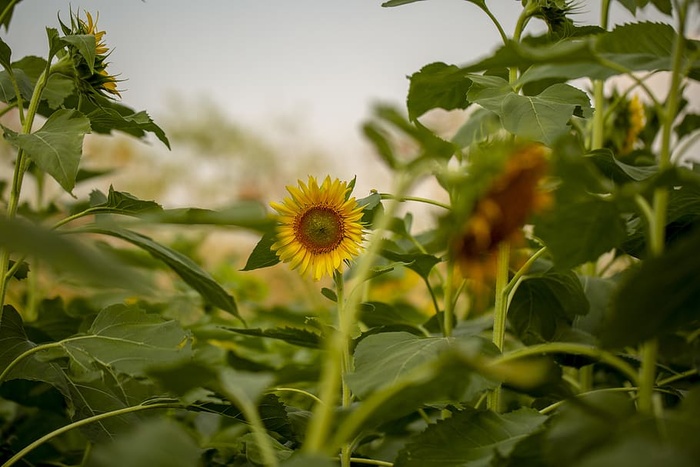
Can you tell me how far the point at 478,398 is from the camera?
0.52 metres

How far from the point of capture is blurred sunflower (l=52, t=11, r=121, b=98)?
0.50 metres

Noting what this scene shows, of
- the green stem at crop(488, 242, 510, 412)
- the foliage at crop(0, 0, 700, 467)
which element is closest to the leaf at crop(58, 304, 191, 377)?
the foliage at crop(0, 0, 700, 467)

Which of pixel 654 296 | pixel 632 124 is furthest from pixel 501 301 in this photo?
pixel 632 124

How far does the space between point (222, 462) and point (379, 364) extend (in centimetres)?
25

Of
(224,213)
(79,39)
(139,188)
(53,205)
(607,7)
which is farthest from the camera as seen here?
(139,188)

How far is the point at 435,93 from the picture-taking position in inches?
21.6

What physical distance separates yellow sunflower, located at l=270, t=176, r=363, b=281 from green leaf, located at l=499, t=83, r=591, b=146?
0.12 m

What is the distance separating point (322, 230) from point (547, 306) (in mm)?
217

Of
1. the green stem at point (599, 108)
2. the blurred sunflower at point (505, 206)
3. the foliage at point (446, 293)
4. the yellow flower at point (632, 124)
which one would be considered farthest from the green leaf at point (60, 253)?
the yellow flower at point (632, 124)

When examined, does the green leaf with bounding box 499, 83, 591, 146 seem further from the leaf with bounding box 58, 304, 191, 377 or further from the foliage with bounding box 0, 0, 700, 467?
the leaf with bounding box 58, 304, 191, 377

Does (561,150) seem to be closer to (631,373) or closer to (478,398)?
(631,373)

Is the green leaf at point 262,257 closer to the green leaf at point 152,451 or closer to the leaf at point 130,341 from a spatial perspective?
the leaf at point 130,341

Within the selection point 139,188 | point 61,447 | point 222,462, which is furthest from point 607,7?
point 139,188

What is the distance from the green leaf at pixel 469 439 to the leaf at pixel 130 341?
0.17 metres
